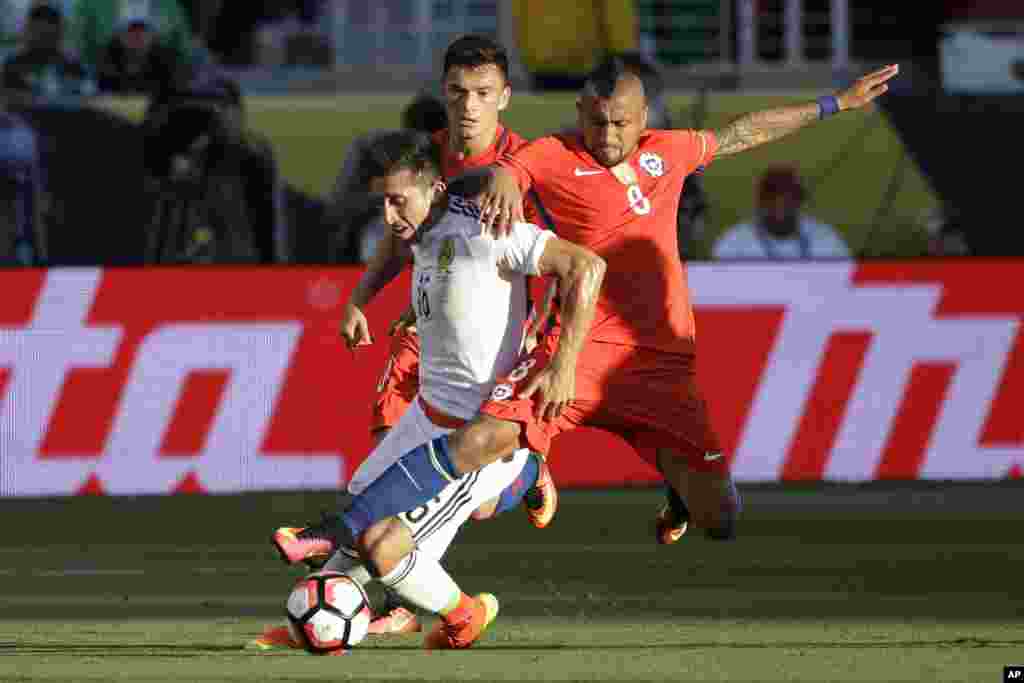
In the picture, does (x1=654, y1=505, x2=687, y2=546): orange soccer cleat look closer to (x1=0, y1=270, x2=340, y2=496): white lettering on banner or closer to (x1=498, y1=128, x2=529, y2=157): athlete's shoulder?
(x1=498, y1=128, x2=529, y2=157): athlete's shoulder

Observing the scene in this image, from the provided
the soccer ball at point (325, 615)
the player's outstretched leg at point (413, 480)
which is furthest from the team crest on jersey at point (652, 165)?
the soccer ball at point (325, 615)

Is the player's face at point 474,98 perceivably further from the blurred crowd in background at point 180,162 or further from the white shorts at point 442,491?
the blurred crowd in background at point 180,162

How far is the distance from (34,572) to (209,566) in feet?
2.70

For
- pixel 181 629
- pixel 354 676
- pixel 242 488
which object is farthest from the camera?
pixel 242 488

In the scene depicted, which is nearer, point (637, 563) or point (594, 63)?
point (637, 563)

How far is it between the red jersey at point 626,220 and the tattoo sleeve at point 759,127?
0.92 feet

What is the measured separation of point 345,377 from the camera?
13414 millimetres

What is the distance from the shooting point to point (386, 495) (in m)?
7.35

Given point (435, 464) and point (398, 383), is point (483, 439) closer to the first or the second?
point (435, 464)

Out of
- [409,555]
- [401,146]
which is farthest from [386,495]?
[401,146]

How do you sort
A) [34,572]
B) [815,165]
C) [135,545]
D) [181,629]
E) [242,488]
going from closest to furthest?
[181,629] < [34,572] < [135,545] < [242,488] < [815,165]

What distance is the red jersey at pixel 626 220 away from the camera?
8594 mm

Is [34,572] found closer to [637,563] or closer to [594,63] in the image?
[637,563]

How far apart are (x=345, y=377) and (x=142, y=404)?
122 centimetres
